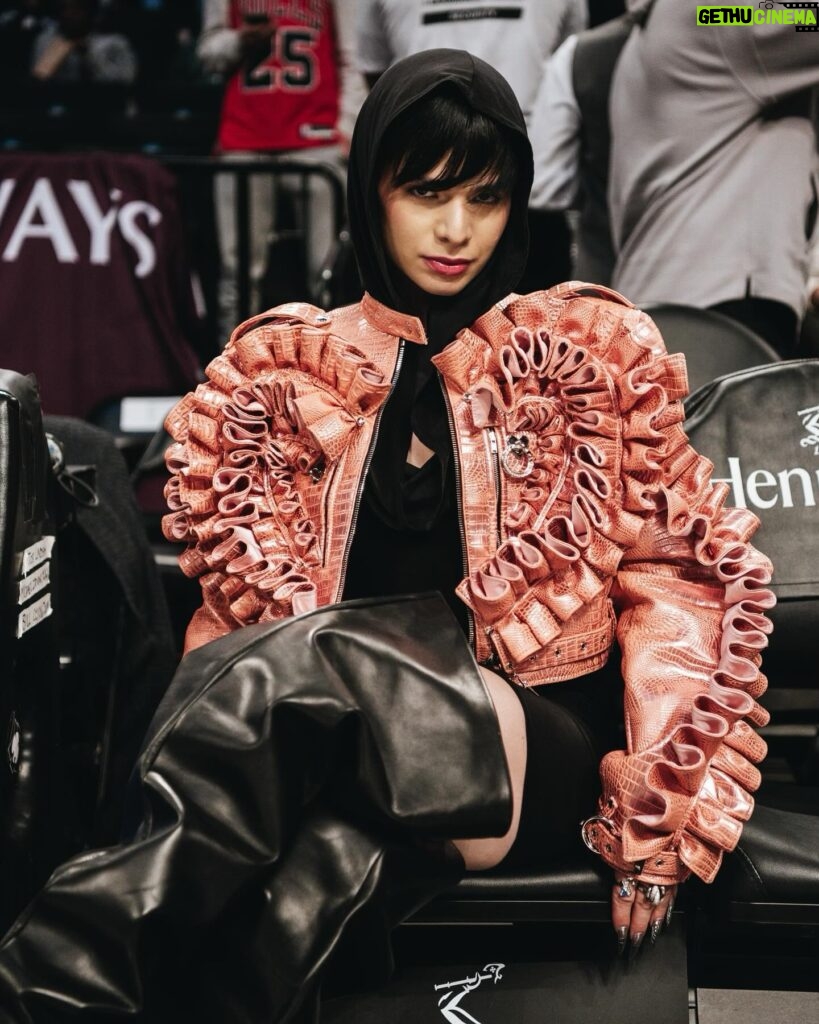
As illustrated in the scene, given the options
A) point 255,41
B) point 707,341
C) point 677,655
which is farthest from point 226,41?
point 677,655

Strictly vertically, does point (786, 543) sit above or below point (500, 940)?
above

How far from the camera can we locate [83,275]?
11.1ft

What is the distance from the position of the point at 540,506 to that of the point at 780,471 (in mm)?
454

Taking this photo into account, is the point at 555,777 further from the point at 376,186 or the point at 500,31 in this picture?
the point at 500,31

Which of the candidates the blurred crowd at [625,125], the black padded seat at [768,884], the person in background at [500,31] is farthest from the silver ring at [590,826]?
the person in background at [500,31]

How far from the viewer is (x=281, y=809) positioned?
1.22m

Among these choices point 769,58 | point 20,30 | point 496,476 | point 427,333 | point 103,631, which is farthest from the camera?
point 20,30

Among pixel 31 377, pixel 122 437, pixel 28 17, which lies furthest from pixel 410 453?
pixel 28 17

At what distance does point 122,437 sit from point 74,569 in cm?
124

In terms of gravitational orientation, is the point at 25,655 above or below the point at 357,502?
below

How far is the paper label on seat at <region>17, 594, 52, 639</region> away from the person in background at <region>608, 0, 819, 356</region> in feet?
4.79

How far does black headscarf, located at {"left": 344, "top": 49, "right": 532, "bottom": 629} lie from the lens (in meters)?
1.54

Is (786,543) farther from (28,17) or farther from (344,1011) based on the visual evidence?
(28,17)

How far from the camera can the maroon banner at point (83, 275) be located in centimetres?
338
